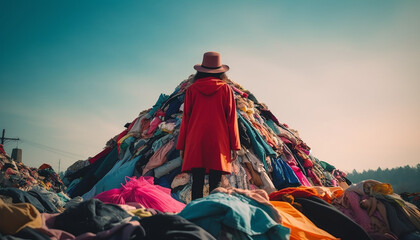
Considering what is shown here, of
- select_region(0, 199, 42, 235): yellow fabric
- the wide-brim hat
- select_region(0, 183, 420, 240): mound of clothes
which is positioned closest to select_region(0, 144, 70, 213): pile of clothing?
select_region(0, 183, 420, 240): mound of clothes

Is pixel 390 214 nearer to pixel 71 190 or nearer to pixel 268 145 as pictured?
pixel 268 145

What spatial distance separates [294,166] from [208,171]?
116 inches

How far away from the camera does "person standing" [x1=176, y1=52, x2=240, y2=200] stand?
152 inches

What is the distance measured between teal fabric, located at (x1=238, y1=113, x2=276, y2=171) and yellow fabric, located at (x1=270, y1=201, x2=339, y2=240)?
317 centimetres

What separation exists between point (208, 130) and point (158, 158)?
80.8 inches

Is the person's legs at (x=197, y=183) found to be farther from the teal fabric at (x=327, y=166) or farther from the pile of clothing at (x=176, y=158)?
the teal fabric at (x=327, y=166)

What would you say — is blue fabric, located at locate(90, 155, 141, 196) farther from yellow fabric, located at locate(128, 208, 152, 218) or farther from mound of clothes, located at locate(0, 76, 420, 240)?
yellow fabric, located at locate(128, 208, 152, 218)

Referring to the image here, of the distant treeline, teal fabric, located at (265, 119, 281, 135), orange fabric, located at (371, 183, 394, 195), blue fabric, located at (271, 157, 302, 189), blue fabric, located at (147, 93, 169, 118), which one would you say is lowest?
the distant treeline

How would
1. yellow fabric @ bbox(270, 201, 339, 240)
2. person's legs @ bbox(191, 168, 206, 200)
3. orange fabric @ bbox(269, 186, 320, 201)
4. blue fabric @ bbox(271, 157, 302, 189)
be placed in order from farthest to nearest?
blue fabric @ bbox(271, 157, 302, 189) → person's legs @ bbox(191, 168, 206, 200) → orange fabric @ bbox(269, 186, 320, 201) → yellow fabric @ bbox(270, 201, 339, 240)

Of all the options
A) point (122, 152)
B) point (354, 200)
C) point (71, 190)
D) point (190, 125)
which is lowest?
point (71, 190)

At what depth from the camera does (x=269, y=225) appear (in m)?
1.92

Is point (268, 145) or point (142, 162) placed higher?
point (268, 145)

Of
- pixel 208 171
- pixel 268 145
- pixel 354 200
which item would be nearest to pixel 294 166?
pixel 268 145

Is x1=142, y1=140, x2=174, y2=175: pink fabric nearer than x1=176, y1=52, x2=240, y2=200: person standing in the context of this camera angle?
No
